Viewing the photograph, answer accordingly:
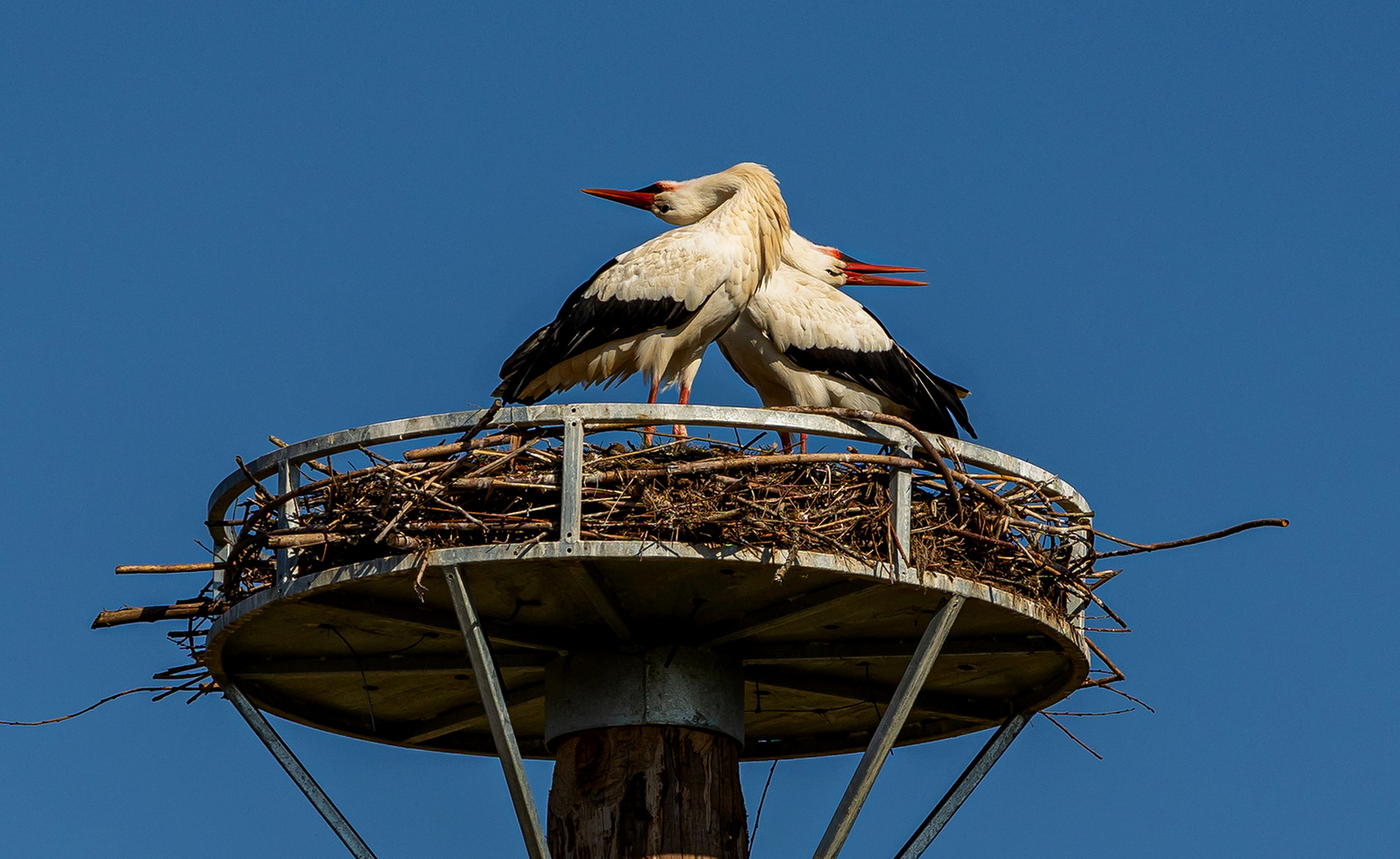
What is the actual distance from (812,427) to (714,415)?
1.75 feet

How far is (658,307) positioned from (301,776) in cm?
376

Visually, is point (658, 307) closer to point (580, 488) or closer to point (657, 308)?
point (657, 308)

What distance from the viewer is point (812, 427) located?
9492mm

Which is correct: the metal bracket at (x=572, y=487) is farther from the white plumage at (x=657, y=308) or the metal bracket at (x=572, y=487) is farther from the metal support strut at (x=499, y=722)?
the white plumage at (x=657, y=308)

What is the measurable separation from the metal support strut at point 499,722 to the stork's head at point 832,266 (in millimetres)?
6790

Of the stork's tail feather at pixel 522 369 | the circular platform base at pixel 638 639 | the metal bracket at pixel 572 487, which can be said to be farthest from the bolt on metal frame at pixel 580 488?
the stork's tail feather at pixel 522 369

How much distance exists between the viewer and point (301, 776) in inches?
417

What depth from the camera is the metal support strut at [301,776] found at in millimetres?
10445

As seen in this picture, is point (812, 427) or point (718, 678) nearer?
point (812, 427)

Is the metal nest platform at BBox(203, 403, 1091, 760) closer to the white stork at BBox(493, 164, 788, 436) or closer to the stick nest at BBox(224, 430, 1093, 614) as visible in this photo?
the stick nest at BBox(224, 430, 1093, 614)

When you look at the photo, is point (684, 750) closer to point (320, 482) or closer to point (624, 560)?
point (624, 560)

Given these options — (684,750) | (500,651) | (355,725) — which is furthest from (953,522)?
(355,725)

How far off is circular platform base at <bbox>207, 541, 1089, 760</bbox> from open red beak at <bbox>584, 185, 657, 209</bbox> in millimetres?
4127

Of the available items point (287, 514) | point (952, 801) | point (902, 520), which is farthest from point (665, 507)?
point (952, 801)
